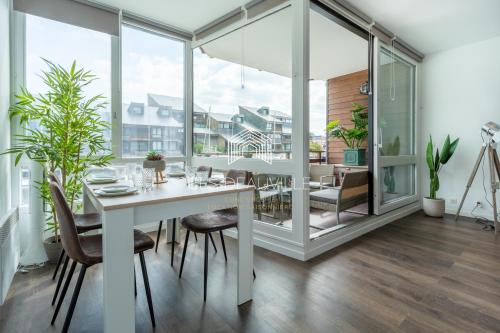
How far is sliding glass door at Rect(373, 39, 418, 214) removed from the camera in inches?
143

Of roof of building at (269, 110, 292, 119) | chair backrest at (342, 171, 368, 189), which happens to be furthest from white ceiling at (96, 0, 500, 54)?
chair backrest at (342, 171, 368, 189)

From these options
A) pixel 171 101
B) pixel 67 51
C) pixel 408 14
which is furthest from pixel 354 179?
pixel 67 51

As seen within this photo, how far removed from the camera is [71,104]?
244cm

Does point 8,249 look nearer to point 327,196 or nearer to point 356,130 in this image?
point 327,196

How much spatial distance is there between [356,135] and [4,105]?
14.5 feet

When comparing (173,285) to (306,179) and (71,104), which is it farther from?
(71,104)

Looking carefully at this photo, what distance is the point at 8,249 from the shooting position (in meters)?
2.01

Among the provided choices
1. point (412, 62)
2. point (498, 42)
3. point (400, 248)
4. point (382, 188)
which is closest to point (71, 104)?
point (400, 248)

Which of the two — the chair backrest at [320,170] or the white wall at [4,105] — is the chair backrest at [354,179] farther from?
the white wall at [4,105]

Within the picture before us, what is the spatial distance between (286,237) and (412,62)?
3.70m

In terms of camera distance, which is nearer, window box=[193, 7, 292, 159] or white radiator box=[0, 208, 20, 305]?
white radiator box=[0, 208, 20, 305]

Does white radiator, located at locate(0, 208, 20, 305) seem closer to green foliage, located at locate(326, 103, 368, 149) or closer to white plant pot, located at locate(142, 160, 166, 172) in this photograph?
white plant pot, located at locate(142, 160, 166, 172)

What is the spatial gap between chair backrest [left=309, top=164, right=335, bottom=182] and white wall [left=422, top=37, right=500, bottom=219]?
1.56 metres

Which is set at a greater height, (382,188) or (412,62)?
(412,62)
